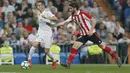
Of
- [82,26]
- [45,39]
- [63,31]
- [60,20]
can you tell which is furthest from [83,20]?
[60,20]

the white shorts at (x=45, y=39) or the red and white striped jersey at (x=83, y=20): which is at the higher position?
the red and white striped jersey at (x=83, y=20)

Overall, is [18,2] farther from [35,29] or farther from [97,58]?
[97,58]

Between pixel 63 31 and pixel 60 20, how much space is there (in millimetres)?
853

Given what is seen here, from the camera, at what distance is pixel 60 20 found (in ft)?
79.4

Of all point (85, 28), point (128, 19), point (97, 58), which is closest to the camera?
point (85, 28)

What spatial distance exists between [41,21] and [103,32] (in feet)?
19.8

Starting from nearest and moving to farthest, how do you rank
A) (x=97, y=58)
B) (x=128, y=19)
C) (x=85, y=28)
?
(x=85, y=28), (x=97, y=58), (x=128, y=19)

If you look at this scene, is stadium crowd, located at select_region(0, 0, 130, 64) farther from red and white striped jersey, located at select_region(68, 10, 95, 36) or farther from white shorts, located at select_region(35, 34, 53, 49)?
red and white striped jersey, located at select_region(68, 10, 95, 36)

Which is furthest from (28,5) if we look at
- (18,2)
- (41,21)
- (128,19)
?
(41,21)

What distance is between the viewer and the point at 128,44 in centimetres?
2245

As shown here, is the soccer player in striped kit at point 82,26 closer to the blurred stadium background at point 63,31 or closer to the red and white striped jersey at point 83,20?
the red and white striped jersey at point 83,20

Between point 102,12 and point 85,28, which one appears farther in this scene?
point 102,12

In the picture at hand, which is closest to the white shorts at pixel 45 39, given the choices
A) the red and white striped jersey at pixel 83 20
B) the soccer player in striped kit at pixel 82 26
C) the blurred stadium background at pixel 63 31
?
the soccer player in striped kit at pixel 82 26

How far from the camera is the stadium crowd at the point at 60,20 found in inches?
902
